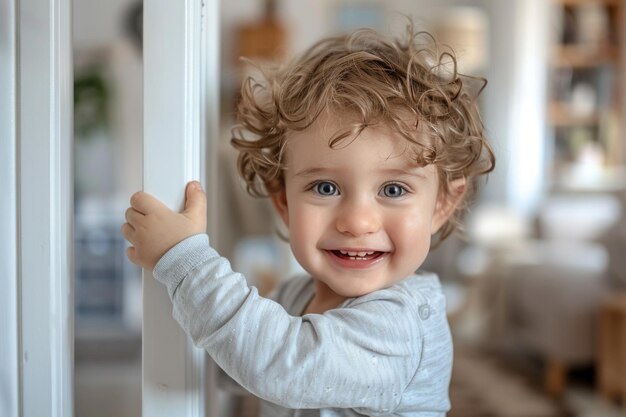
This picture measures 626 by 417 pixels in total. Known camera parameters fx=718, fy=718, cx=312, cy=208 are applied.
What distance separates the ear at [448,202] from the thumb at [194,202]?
0.32 m

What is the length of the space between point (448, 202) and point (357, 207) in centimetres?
19

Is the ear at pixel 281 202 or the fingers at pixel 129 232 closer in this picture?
the fingers at pixel 129 232

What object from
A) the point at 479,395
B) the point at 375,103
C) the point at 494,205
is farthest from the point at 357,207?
the point at 494,205

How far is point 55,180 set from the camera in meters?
0.75

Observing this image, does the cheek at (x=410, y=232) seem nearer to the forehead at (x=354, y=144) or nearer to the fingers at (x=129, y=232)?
the forehead at (x=354, y=144)

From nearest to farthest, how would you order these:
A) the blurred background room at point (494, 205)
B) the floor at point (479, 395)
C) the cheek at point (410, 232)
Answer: the cheek at point (410, 232), the floor at point (479, 395), the blurred background room at point (494, 205)

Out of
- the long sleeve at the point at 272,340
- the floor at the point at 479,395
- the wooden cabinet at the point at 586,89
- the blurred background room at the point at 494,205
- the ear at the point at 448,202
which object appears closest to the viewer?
the long sleeve at the point at 272,340

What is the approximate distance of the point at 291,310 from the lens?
0.99 metres

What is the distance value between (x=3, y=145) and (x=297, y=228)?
329mm

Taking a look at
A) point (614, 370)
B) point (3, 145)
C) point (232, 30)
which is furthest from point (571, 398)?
point (232, 30)

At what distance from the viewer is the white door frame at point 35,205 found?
2.43ft

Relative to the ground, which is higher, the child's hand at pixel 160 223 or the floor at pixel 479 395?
the child's hand at pixel 160 223

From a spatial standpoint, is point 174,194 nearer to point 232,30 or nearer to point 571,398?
point 571,398

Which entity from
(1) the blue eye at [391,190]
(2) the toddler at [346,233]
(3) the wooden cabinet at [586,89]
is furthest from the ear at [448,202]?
(3) the wooden cabinet at [586,89]
